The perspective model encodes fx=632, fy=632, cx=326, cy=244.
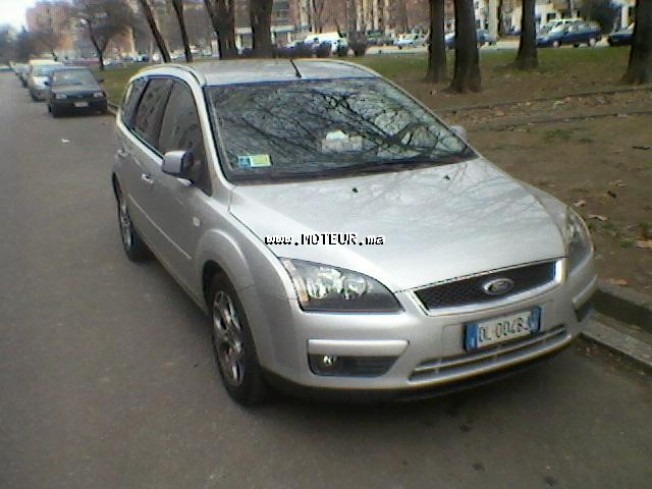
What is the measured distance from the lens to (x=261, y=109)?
390 cm

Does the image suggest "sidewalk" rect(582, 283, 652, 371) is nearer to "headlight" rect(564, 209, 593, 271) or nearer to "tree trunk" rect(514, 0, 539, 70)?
"headlight" rect(564, 209, 593, 271)

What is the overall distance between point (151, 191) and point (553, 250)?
2738 mm

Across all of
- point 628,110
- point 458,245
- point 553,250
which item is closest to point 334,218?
point 458,245

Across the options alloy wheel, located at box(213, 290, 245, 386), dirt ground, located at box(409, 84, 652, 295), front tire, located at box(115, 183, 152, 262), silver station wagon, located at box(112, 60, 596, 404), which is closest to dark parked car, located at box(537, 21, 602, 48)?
dirt ground, located at box(409, 84, 652, 295)

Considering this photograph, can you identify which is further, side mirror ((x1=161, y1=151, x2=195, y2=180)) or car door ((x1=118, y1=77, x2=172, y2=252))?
car door ((x1=118, y1=77, x2=172, y2=252))

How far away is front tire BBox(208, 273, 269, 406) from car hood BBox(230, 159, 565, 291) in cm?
41

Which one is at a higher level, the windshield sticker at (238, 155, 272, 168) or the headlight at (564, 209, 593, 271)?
the windshield sticker at (238, 155, 272, 168)

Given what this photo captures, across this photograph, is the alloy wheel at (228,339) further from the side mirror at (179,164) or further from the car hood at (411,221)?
the side mirror at (179,164)

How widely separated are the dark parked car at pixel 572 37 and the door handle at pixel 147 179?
4030 cm

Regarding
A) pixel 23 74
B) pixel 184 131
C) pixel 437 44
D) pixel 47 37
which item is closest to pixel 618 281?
pixel 184 131

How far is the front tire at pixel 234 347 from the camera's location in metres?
3.01

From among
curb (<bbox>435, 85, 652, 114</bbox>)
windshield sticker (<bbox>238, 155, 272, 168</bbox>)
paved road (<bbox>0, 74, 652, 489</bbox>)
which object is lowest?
paved road (<bbox>0, 74, 652, 489</bbox>)

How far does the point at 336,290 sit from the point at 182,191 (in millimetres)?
1499

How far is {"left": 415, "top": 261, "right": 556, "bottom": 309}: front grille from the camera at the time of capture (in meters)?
2.63
